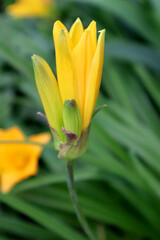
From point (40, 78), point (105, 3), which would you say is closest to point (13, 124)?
point (105, 3)

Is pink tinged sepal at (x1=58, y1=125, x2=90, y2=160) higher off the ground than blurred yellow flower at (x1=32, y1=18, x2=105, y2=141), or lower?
lower

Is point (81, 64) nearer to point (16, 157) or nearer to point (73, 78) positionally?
point (73, 78)

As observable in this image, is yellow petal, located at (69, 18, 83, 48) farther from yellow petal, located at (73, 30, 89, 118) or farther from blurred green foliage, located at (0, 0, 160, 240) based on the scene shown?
blurred green foliage, located at (0, 0, 160, 240)

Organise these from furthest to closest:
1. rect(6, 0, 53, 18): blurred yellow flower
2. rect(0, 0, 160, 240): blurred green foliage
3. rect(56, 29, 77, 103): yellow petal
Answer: rect(6, 0, 53, 18): blurred yellow flower
rect(0, 0, 160, 240): blurred green foliage
rect(56, 29, 77, 103): yellow petal

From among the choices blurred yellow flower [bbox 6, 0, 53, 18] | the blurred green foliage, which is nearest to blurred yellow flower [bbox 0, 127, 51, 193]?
the blurred green foliage

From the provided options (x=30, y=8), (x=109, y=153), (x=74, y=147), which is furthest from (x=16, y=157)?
(x=30, y=8)
